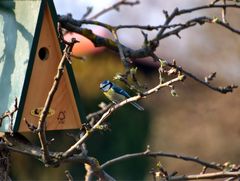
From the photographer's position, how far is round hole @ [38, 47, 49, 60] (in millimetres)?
2508

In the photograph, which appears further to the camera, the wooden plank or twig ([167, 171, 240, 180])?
the wooden plank

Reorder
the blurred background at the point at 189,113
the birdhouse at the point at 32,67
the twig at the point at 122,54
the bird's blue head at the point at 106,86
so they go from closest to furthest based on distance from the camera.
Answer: the birdhouse at the point at 32,67, the twig at the point at 122,54, the bird's blue head at the point at 106,86, the blurred background at the point at 189,113

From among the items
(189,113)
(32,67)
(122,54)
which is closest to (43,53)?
(32,67)

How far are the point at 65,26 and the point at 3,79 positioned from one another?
0.42 m

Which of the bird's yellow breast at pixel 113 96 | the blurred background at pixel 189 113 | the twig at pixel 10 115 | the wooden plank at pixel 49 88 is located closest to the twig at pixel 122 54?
the bird's yellow breast at pixel 113 96

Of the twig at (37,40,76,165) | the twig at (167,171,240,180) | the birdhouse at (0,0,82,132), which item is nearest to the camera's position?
the twig at (37,40,76,165)

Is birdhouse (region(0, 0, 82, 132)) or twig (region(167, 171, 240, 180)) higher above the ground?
birdhouse (region(0, 0, 82, 132))

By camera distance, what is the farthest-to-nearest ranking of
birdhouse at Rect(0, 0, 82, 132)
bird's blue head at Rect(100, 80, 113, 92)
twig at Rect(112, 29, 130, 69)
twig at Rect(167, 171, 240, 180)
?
bird's blue head at Rect(100, 80, 113, 92)
twig at Rect(112, 29, 130, 69)
birdhouse at Rect(0, 0, 82, 132)
twig at Rect(167, 171, 240, 180)

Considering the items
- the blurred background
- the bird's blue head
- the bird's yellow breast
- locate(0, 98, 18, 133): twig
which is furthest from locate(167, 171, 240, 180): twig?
the blurred background

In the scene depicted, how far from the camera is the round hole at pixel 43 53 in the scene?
8.23ft

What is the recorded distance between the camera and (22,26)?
2.49 metres

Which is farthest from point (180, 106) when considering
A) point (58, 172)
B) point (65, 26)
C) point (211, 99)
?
point (65, 26)

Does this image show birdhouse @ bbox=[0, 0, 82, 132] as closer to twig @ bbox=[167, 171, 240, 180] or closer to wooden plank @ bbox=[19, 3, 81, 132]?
wooden plank @ bbox=[19, 3, 81, 132]

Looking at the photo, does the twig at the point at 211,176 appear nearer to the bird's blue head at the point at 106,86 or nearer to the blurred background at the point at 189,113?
the bird's blue head at the point at 106,86
